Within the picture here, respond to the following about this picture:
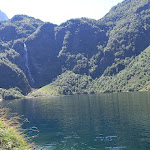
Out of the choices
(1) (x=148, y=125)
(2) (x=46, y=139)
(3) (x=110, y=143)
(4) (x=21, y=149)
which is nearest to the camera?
(4) (x=21, y=149)

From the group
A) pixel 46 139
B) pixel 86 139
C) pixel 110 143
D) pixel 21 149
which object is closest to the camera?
pixel 21 149

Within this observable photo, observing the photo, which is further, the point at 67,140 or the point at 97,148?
the point at 67,140

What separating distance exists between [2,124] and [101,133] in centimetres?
4760

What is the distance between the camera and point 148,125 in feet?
197

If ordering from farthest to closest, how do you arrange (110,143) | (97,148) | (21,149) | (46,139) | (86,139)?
Answer: 1. (46,139)
2. (86,139)
3. (110,143)
4. (97,148)
5. (21,149)

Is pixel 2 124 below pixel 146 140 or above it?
above

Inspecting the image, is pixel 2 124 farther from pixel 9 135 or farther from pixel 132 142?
pixel 132 142

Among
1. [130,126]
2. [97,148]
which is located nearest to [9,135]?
[97,148]

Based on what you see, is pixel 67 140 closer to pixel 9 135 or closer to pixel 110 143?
pixel 110 143

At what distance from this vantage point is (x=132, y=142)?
4531 cm

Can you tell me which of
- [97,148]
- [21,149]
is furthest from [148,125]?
[21,149]

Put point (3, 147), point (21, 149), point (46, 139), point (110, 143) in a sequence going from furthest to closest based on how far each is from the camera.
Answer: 1. point (46, 139)
2. point (110, 143)
3. point (21, 149)
4. point (3, 147)

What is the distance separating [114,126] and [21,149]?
5583cm

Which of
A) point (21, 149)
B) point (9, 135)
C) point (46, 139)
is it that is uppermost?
point (9, 135)
